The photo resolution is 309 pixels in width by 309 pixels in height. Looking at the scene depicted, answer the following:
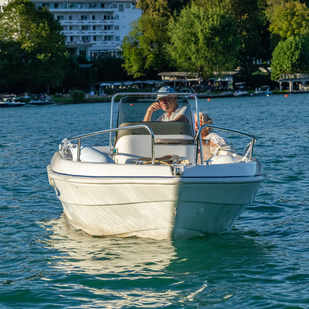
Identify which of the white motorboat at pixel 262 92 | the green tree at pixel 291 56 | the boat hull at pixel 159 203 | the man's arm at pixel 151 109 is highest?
the green tree at pixel 291 56

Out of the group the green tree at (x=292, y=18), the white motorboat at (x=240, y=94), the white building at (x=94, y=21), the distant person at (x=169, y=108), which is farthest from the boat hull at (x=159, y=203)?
the white building at (x=94, y=21)

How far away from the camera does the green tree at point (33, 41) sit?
250 feet

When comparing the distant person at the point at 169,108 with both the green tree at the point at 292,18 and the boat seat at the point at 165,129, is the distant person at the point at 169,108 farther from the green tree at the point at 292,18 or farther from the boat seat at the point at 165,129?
the green tree at the point at 292,18

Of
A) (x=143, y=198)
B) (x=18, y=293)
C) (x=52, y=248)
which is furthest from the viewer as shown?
(x=52, y=248)

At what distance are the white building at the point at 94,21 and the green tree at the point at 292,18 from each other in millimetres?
35987

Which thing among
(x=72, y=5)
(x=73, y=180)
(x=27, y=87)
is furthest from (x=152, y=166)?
(x=72, y=5)

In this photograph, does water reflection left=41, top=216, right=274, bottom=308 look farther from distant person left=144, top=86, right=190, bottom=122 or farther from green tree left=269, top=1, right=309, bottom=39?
green tree left=269, top=1, right=309, bottom=39

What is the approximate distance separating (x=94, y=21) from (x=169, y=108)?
353 ft

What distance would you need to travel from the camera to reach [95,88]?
90062mm

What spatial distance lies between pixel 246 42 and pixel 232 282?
8548cm

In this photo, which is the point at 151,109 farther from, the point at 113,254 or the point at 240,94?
the point at 240,94

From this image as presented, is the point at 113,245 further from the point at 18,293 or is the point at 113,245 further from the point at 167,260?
the point at 18,293

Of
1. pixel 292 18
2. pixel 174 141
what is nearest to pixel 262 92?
pixel 292 18

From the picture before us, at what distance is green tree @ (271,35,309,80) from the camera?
81.0 m
